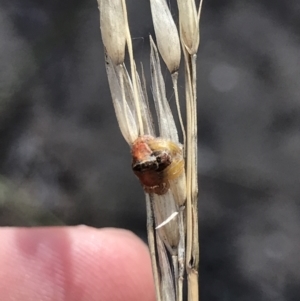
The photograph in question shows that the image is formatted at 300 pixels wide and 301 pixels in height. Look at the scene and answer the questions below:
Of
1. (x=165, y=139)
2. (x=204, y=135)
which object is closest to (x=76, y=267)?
(x=204, y=135)

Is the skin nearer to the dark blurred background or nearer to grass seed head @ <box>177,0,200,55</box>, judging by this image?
the dark blurred background

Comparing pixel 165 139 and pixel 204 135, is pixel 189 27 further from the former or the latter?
pixel 204 135

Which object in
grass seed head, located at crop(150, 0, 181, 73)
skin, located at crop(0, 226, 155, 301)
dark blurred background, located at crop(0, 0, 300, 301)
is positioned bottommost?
skin, located at crop(0, 226, 155, 301)

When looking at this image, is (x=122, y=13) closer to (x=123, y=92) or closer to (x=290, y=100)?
(x=123, y=92)

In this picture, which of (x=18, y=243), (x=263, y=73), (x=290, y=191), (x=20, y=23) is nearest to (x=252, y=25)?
(x=263, y=73)

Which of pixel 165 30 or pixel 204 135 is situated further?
pixel 204 135

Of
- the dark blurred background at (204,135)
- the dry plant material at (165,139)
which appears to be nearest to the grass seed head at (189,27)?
the dry plant material at (165,139)

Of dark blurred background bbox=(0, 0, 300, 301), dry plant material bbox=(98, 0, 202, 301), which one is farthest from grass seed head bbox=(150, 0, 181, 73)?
dark blurred background bbox=(0, 0, 300, 301)
